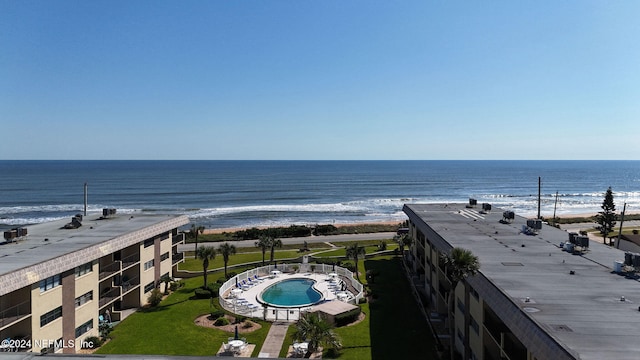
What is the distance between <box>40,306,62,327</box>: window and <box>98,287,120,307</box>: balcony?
6.20m

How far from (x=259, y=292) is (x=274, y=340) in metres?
11.1

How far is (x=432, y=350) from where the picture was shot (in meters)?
27.5

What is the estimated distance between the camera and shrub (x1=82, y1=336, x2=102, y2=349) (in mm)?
28219

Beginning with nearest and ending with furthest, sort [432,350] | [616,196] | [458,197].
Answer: [432,350], [458,197], [616,196]

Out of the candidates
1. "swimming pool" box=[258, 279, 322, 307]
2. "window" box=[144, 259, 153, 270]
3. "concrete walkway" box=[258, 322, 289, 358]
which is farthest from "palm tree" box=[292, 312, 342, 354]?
"window" box=[144, 259, 153, 270]

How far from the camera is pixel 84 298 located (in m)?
29.2

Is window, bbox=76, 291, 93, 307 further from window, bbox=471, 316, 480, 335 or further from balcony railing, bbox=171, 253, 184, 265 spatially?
window, bbox=471, 316, 480, 335

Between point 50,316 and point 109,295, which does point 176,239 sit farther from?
point 50,316

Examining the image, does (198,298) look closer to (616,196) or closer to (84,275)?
(84,275)

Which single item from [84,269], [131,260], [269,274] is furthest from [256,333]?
[269,274]

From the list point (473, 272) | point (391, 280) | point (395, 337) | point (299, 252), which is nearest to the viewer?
point (473, 272)

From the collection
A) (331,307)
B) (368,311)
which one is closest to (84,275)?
(331,307)

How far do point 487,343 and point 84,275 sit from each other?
28.9 m

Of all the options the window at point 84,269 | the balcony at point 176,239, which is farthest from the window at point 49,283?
the balcony at point 176,239
